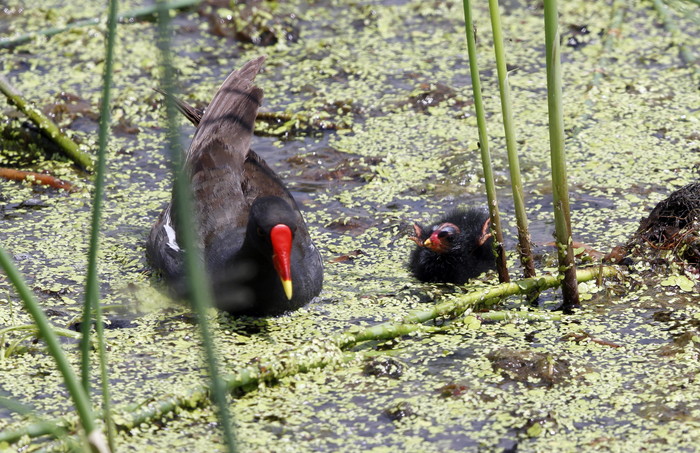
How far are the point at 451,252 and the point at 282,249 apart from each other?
74cm

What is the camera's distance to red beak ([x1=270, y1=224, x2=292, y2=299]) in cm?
344

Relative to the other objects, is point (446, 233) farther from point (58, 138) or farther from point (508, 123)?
point (58, 138)

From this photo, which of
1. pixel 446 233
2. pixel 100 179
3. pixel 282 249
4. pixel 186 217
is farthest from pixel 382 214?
pixel 186 217

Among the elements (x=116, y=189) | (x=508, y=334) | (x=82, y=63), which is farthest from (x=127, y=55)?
(x=508, y=334)

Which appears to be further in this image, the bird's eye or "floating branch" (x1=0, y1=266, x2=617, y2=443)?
the bird's eye

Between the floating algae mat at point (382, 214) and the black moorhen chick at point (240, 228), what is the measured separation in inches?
4.4

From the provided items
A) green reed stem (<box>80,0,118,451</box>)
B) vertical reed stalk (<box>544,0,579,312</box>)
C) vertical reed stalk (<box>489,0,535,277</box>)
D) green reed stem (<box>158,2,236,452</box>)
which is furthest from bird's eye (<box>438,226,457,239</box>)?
green reed stem (<box>158,2,236,452</box>)

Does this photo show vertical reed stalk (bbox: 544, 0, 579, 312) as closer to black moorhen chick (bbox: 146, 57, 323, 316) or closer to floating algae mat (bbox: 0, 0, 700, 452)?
floating algae mat (bbox: 0, 0, 700, 452)

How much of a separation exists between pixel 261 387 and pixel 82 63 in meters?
3.60

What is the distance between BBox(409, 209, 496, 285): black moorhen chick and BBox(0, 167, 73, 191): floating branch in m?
1.74

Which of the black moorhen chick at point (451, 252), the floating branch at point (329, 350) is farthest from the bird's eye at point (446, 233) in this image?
the floating branch at point (329, 350)

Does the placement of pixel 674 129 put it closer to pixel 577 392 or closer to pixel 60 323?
pixel 577 392

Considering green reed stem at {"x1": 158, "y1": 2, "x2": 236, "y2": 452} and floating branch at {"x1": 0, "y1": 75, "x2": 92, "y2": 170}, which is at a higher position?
green reed stem at {"x1": 158, "y1": 2, "x2": 236, "y2": 452}

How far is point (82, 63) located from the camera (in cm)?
601
